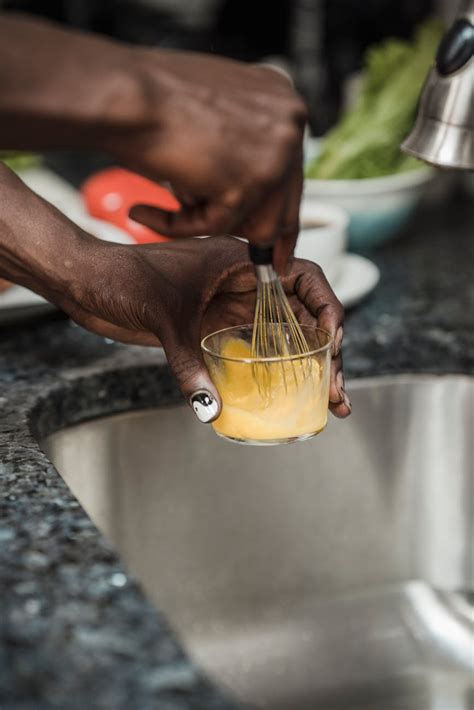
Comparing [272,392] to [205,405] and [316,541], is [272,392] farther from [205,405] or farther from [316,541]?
[316,541]

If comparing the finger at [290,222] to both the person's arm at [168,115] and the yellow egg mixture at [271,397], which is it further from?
the yellow egg mixture at [271,397]

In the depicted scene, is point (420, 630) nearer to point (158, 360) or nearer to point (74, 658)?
point (158, 360)

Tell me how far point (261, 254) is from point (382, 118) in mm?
907

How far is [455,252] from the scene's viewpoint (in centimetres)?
140

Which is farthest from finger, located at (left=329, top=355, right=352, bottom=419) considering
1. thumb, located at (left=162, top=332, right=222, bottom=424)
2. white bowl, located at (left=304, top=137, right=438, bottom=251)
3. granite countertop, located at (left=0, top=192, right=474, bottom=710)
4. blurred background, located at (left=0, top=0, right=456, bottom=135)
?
blurred background, located at (left=0, top=0, right=456, bottom=135)

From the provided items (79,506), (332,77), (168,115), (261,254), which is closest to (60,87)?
(168,115)

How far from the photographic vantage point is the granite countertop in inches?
19.8

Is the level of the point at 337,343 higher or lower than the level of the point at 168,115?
lower

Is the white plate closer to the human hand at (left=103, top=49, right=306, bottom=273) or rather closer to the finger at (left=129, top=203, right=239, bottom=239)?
the finger at (left=129, top=203, right=239, bottom=239)

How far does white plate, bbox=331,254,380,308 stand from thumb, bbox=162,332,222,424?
36 cm

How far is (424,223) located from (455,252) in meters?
0.18

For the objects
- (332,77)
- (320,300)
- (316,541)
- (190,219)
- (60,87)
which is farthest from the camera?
(332,77)

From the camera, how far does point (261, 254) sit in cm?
65

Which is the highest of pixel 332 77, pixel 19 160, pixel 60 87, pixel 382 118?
pixel 60 87
